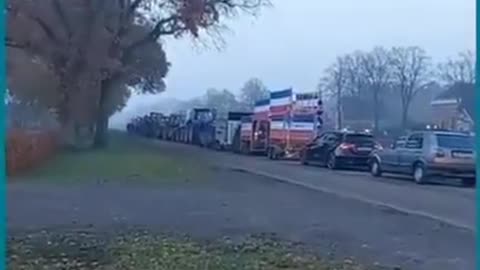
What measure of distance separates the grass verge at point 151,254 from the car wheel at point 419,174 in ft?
54.0

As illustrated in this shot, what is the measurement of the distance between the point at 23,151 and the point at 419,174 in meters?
11.4

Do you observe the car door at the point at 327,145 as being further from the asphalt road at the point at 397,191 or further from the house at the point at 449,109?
the house at the point at 449,109

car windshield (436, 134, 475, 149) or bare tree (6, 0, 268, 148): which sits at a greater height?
bare tree (6, 0, 268, 148)

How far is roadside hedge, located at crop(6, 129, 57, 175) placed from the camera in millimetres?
29230

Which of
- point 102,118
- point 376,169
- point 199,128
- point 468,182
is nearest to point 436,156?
point 468,182

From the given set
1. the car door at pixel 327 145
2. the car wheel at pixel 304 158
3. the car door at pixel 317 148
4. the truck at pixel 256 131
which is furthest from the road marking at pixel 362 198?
the truck at pixel 256 131

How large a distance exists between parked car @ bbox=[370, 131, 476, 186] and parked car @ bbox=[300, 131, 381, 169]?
5239 mm

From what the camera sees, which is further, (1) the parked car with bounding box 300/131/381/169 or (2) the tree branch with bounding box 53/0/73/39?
(2) the tree branch with bounding box 53/0/73/39

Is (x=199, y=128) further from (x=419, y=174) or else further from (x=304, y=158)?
(x=419, y=174)

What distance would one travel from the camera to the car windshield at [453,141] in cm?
2953

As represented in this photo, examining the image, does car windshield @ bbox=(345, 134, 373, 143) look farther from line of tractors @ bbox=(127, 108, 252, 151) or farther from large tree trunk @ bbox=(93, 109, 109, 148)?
line of tractors @ bbox=(127, 108, 252, 151)

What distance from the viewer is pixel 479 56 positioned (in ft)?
16.3

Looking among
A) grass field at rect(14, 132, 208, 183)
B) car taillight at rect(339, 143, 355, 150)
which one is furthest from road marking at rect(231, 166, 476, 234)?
car taillight at rect(339, 143, 355, 150)

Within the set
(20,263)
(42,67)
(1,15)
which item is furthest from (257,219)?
(42,67)
